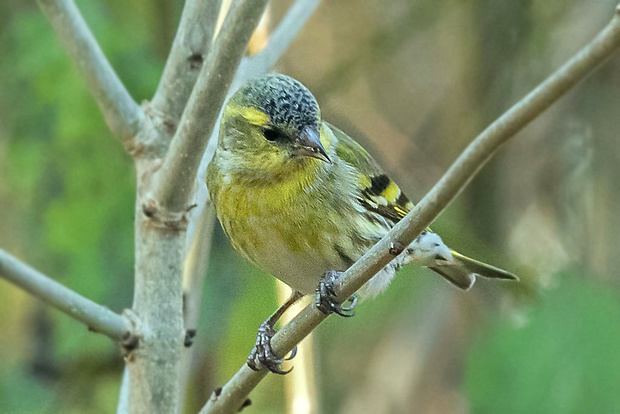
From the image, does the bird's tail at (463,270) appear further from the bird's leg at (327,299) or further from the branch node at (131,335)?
the branch node at (131,335)

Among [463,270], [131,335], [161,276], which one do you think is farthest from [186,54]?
[463,270]

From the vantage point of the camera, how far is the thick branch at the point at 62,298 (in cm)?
121

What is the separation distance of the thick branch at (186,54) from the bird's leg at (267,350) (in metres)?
0.49

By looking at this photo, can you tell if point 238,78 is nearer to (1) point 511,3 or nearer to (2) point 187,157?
(2) point 187,157

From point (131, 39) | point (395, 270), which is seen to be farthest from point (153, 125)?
point (131, 39)

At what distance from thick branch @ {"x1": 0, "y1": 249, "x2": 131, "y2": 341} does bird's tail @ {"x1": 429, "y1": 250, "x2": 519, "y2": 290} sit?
83cm

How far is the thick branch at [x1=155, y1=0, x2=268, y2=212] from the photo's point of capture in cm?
124

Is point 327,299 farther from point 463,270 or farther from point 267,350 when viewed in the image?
point 463,270

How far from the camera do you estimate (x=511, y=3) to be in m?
3.26

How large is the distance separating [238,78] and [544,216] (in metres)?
1.71

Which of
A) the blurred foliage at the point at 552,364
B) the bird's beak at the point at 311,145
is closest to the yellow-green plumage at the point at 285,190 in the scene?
the bird's beak at the point at 311,145

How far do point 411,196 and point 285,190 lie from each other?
4.09 ft

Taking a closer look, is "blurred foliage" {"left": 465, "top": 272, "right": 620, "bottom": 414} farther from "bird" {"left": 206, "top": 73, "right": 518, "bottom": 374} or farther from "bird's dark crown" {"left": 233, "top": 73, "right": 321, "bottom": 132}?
"bird's dark crown" {"left": 233, "top": 73, "right": 321, "bottom": 132}

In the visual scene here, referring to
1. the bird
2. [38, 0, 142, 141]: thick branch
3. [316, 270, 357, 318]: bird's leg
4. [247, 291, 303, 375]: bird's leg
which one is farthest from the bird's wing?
[38, 0, 142, 141]: thick branch
